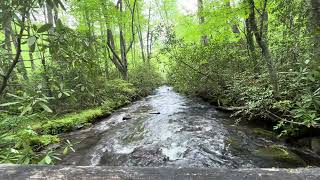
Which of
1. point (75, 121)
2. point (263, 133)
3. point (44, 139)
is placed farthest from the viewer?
point (75, 121)

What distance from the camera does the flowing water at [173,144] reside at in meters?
5.50

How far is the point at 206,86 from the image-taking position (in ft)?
39.8

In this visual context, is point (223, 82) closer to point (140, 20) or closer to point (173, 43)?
point (173, 43)

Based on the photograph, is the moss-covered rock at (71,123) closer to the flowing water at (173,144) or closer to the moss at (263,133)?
the flowing water at (173,144)

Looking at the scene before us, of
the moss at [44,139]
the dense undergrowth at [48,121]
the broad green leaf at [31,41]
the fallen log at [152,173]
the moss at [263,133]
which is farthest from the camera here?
the moss at [263,133]

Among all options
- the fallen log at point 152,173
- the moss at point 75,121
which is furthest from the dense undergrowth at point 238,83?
the moss at point 75,121

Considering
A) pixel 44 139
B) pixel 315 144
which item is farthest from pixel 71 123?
pixel 315 144

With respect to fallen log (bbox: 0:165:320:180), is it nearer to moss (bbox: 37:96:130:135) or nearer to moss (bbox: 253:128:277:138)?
moss (bbox: 37:96:130:135)

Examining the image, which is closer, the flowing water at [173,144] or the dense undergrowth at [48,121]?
the dense undergrowth at [48,121]

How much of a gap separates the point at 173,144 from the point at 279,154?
2.40 meters

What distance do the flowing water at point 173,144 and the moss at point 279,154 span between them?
0.11 meters

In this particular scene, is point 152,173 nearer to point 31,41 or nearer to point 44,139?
point 31,41

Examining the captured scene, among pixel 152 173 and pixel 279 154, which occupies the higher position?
pixel 152 173

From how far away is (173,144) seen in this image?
6562 mm
